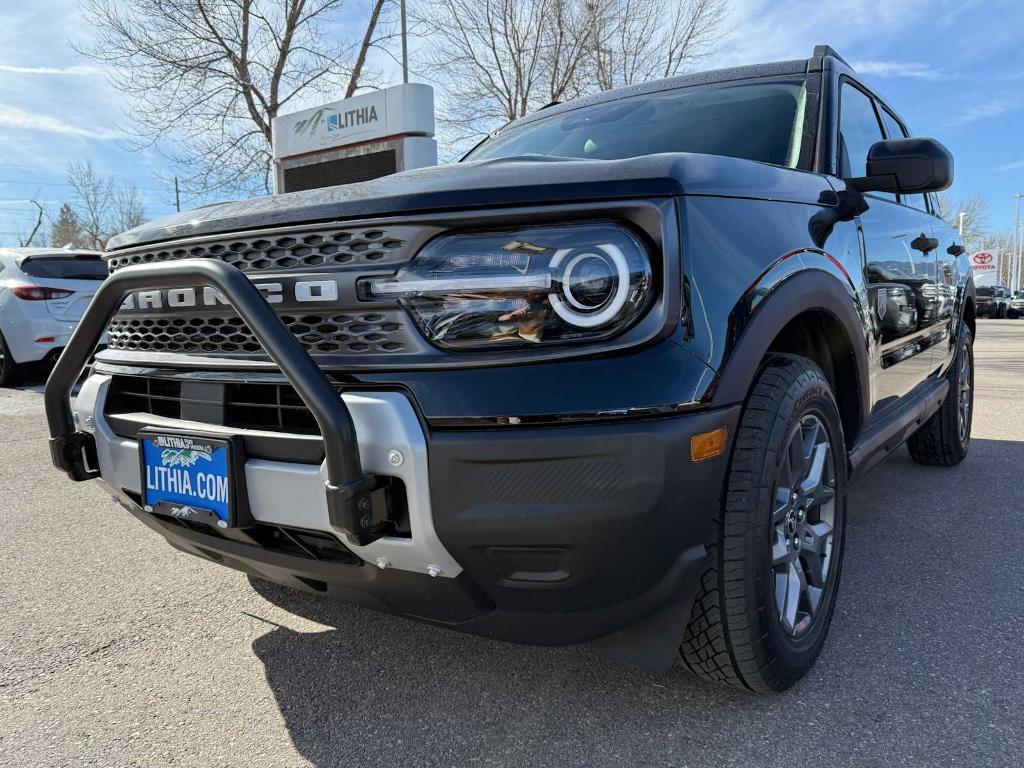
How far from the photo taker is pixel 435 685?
6.56ft

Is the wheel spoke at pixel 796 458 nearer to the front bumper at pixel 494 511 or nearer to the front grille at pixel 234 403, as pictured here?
the front bumper at pixel 494 511

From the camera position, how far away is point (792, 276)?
1.83 m

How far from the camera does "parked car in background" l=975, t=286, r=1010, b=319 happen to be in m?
36.7

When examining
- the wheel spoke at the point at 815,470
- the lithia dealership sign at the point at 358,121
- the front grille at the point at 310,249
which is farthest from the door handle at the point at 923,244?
the lithia dealership sign at the point at 358,121

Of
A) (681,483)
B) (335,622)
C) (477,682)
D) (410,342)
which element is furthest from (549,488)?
(335,622)

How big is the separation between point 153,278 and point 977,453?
4894mm

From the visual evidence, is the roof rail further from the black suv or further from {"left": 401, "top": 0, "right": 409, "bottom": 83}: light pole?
{"left": 401, "top": 0, "right": 409, "bottom": 83}: light pole

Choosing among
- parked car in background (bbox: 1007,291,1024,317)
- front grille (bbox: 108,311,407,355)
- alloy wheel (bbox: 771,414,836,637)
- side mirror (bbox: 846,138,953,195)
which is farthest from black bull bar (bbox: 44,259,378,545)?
parked car in background (bbox: 1007,291,1024,317)

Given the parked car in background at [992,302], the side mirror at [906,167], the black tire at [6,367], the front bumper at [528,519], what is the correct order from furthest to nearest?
the parked car in background at [992,302], the black tire at [6,367], the side mirror at [906,167], the front bumper at [528,519]

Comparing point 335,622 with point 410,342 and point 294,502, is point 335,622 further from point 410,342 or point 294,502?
point 410,342

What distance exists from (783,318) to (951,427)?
10.1 feet

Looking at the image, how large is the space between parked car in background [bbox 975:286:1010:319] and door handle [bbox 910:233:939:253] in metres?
38.8

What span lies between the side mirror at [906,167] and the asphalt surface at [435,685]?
4.38 feet

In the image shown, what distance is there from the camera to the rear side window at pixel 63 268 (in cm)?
765
